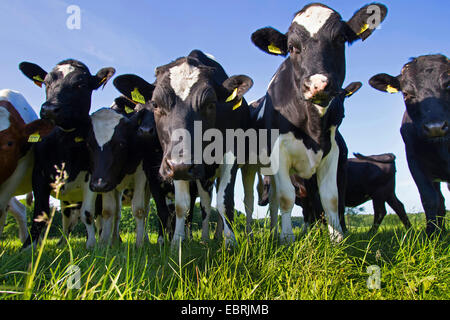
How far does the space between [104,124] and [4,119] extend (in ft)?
4.28

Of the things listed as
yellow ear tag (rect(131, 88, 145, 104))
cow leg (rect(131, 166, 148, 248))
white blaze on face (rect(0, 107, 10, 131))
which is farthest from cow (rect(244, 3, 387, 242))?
white blaze on face (rect(0, 107, 10, 131))

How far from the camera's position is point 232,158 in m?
4.53

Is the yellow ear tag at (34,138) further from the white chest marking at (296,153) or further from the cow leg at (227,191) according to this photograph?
the white chest marking at (296,153)

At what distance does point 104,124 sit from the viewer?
5.41 meters

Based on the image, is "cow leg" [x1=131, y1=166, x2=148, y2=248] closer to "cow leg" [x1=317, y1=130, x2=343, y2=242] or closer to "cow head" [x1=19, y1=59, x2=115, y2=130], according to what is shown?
"cow head" [x1=19, y1=59, x2=115, y2=130]

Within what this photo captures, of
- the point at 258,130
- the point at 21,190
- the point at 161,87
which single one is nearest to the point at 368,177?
the point at 258,130

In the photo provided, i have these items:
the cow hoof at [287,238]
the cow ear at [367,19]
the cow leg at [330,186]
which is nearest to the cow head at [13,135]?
the cow hoof at [287,238]

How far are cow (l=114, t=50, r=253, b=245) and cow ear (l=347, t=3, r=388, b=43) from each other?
134cm

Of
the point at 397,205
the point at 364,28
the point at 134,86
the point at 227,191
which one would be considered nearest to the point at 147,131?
the point at 134,86

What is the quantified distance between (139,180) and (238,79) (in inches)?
96.1

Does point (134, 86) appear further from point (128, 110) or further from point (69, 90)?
point (128, 110)

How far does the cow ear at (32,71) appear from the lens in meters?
5.95

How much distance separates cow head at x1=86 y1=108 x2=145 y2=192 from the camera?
4871 mm

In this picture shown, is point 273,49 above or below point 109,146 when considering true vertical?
above
